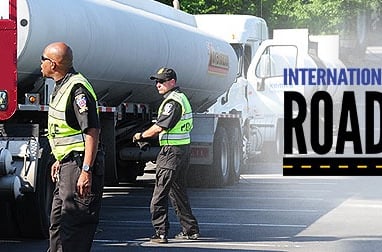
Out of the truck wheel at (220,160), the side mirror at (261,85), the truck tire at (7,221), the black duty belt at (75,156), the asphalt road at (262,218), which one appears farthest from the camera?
the side mirror at (261,85)

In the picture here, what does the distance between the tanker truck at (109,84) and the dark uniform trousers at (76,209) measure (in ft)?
8.17

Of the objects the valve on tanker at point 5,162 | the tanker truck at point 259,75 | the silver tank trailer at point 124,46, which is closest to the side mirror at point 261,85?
the tanker truck at point 259,75

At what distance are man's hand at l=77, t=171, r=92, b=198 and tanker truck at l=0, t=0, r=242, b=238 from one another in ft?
8.84

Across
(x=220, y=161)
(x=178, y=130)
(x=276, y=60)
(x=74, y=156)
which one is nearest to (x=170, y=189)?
(x=178, y=130)

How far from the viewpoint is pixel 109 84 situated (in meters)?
14.2

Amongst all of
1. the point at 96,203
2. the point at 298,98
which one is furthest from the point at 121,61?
the point at 298,98

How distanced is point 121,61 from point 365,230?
4.07 meters

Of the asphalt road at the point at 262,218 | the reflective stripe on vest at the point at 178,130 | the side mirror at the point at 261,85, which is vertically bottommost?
the asphalt road at the point at 262,218

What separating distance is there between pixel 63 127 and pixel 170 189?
3885mm

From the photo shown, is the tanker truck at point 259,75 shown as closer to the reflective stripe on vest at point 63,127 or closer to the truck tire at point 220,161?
the truck tire at point 220,161

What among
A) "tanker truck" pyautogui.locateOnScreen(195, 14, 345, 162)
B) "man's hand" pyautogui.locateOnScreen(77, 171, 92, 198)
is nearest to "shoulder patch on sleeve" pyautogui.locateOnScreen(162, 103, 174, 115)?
"man's hand" pyautogui.locateOnScreen(77, 171, 92, 198)

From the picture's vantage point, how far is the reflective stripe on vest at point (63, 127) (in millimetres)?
7711

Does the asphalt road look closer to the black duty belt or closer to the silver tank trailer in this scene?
the silver tank trailer

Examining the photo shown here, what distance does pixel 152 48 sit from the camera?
1513 cm
